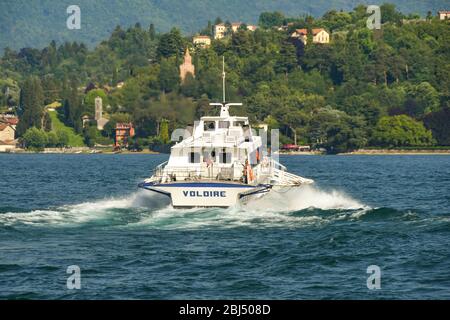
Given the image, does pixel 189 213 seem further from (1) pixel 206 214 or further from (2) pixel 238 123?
(2) pixel 238 123

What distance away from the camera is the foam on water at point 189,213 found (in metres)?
61.9

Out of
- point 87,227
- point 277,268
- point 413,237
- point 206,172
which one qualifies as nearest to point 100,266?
point 277,268

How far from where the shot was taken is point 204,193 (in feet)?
216

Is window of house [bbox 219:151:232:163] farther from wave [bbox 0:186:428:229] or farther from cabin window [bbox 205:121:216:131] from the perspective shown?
cabin window [bbox 205:121:216:131]

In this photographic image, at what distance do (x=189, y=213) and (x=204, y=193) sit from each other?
165 centimetres

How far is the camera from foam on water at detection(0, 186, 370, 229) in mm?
61938
